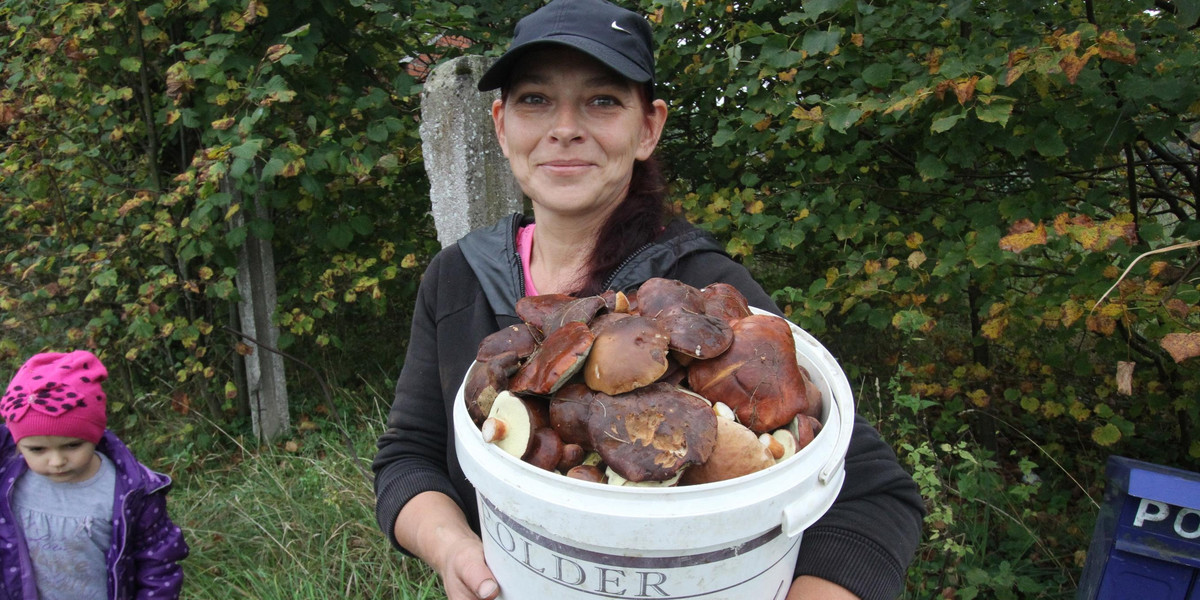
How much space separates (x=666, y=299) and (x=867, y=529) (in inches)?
22.4

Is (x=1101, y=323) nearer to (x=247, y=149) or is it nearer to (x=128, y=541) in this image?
(x=247, y=149)

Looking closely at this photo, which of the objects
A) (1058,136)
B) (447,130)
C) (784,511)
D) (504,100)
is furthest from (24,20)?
(1058,136)

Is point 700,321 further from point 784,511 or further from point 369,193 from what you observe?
point 369,193

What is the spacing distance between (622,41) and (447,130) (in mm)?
1513

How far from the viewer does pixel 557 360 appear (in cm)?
91

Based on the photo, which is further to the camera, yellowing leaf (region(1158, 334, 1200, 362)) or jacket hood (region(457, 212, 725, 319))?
yellowing leaf (region(1158, 334, 1200, 362))

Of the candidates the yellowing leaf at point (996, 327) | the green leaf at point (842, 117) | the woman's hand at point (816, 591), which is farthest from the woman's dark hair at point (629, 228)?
the yellowing leaf at point (996, 327)

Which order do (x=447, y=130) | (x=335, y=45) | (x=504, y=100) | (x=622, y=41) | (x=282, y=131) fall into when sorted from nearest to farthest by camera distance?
1. (x=622, y=41)
2. (x=504, y=100)
3. (x=447, y=130)
4. (x=282, y=131)
5. (x=335, y=45)

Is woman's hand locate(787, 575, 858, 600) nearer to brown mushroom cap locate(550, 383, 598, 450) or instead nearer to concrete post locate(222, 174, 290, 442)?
brown mushroom cap locate(550, 383, 598, 450)

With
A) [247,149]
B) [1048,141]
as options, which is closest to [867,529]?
[1048,141]

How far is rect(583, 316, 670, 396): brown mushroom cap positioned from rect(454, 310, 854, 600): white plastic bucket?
136mm

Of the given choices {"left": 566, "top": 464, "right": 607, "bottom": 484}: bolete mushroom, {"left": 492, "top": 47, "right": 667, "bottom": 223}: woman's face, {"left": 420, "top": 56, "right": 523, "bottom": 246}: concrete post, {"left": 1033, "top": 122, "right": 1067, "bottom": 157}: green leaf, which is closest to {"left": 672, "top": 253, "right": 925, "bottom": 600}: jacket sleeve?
{"left": 566, "top": 464, "right": 607, "bottom": 484}: bolete mushroom

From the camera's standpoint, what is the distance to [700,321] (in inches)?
37.5

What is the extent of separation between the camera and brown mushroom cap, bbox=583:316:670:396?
0.89 meters
